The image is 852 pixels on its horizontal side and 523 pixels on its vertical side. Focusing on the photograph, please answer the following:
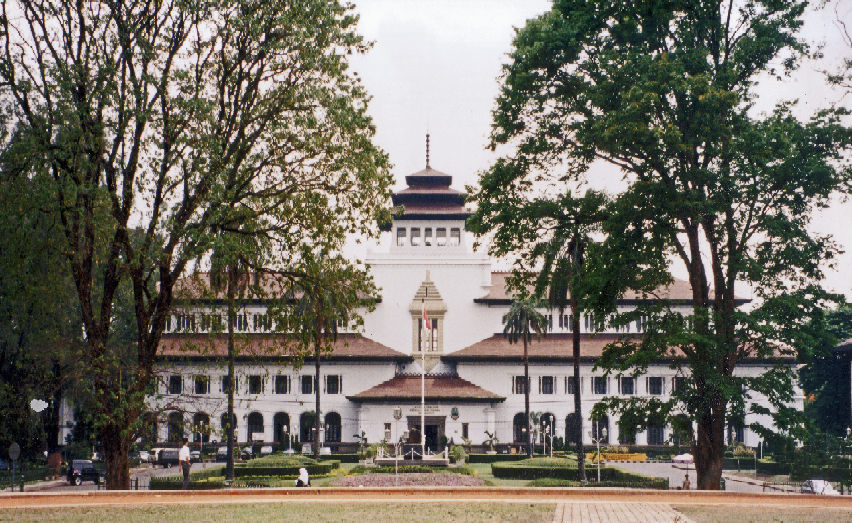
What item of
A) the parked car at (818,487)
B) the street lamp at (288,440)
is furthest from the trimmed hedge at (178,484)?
the street lamp at (288,440)

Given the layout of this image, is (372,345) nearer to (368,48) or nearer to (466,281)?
(466,281)

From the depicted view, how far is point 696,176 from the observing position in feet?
74.4

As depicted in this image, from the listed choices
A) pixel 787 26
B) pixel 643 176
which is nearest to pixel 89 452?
pixel 643 176

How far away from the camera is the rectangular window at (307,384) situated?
234 ft

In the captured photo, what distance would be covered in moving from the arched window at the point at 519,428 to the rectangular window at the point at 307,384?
1630cm

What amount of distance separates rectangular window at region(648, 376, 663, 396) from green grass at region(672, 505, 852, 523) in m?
54.1

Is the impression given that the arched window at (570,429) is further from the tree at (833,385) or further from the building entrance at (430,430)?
the tree at (833,385)

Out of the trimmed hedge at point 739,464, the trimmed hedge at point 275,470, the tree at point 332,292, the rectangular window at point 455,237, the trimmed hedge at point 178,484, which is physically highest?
the rectangular window at point 455,237

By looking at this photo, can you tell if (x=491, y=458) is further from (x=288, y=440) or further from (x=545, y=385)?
(x=288, y=440)

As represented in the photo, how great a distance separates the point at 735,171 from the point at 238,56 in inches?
504

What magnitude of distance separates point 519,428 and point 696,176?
49.3m

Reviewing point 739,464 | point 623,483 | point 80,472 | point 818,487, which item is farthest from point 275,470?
point 739,464

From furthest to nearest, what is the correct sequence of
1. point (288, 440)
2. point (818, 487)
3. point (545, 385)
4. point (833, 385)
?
point (545, 385) < point (833, 385) < point (288, 440) < point (818, 487)

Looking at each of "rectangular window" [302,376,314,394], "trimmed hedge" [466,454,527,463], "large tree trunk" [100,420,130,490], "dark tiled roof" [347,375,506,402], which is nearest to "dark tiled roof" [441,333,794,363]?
"dark tiled roof" [347,375,506,402]
